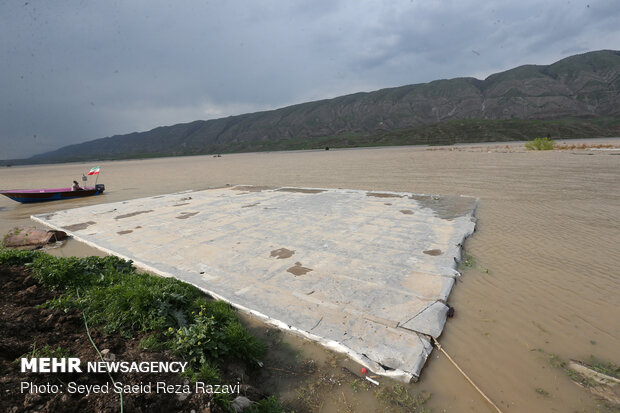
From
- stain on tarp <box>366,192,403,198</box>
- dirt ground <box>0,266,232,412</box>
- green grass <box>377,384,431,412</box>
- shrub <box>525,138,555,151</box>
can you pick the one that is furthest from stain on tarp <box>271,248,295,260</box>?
shrub <box>525,138,555,151</box>

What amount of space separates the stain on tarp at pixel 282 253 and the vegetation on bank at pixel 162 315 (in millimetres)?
1787

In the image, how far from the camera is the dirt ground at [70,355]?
225 centimetres

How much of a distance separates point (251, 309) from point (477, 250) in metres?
5.14

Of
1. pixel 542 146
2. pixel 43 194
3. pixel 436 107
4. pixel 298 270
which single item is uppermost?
pixel 436 107

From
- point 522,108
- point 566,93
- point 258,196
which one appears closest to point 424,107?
Answer: point 522,108

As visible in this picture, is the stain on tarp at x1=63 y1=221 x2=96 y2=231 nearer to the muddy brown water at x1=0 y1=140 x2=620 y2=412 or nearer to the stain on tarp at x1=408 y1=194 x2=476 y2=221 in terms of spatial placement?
the muddy brown water at x1=0 y1=140 x2=620 y2=412

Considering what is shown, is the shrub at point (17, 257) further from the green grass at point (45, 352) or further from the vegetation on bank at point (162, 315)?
the green grass at point (45, 352)

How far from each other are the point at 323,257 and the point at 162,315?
10.3 feet

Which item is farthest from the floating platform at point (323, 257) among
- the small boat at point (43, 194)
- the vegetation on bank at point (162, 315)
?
the small boat at point (43, 194)

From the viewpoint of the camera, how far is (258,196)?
13.0 meters

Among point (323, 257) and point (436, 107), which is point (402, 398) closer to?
point (323, 257)

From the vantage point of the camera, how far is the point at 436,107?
139750 mm

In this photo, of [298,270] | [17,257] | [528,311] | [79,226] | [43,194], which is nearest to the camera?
[528,311]

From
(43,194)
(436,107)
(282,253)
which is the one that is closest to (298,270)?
(282,253)
